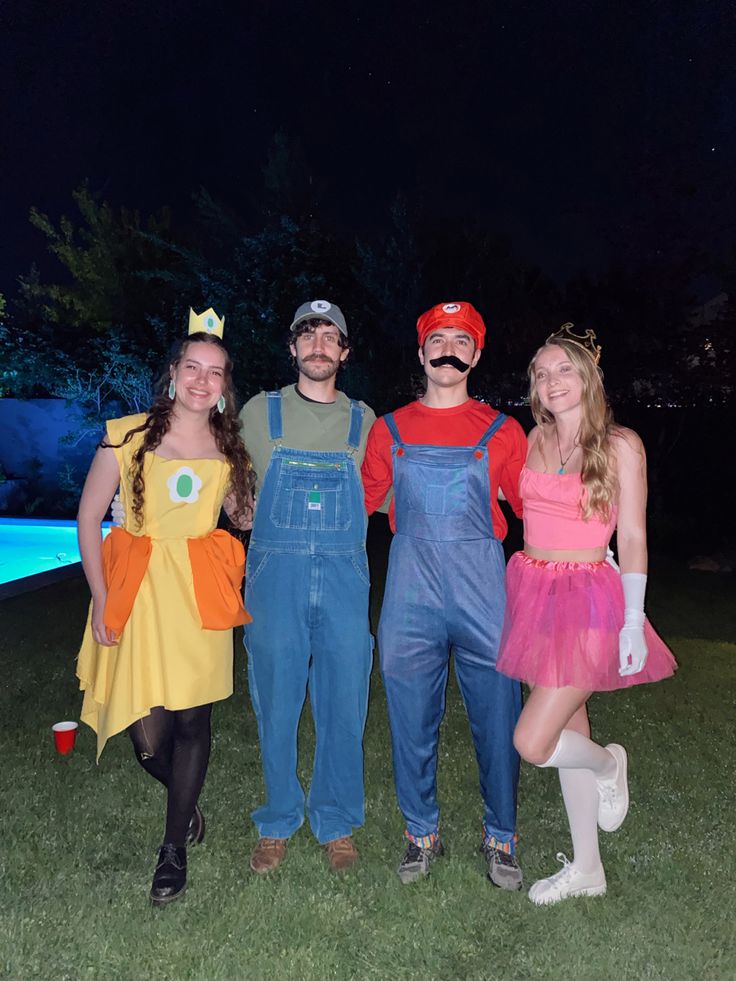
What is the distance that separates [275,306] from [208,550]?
7.81 metres

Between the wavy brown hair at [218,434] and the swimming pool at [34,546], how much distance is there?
7151mm

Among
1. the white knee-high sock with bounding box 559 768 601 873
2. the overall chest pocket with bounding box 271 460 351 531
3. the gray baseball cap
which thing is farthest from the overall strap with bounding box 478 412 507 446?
the white knee-high sock with bounding box 559 768 601 873

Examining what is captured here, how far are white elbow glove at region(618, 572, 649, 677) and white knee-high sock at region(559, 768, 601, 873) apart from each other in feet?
1.65

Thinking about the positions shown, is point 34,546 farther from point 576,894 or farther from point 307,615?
point 576,894

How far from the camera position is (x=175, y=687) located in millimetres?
2727

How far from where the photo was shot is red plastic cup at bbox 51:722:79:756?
13.0 ft

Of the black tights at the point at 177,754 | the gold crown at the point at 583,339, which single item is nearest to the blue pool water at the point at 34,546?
the black tights at the point at 177,754

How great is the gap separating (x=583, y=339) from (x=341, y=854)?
2.15 meters

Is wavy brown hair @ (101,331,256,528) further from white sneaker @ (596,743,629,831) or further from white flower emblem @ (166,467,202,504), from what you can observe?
white sneaker @ (596,743,629,831)

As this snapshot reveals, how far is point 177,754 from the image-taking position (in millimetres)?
2807

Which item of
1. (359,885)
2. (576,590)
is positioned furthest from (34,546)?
(576,590)

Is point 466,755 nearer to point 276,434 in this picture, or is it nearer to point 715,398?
point 276,434

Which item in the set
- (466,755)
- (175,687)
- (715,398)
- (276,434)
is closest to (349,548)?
(276,434)

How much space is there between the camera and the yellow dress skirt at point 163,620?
2729mm
